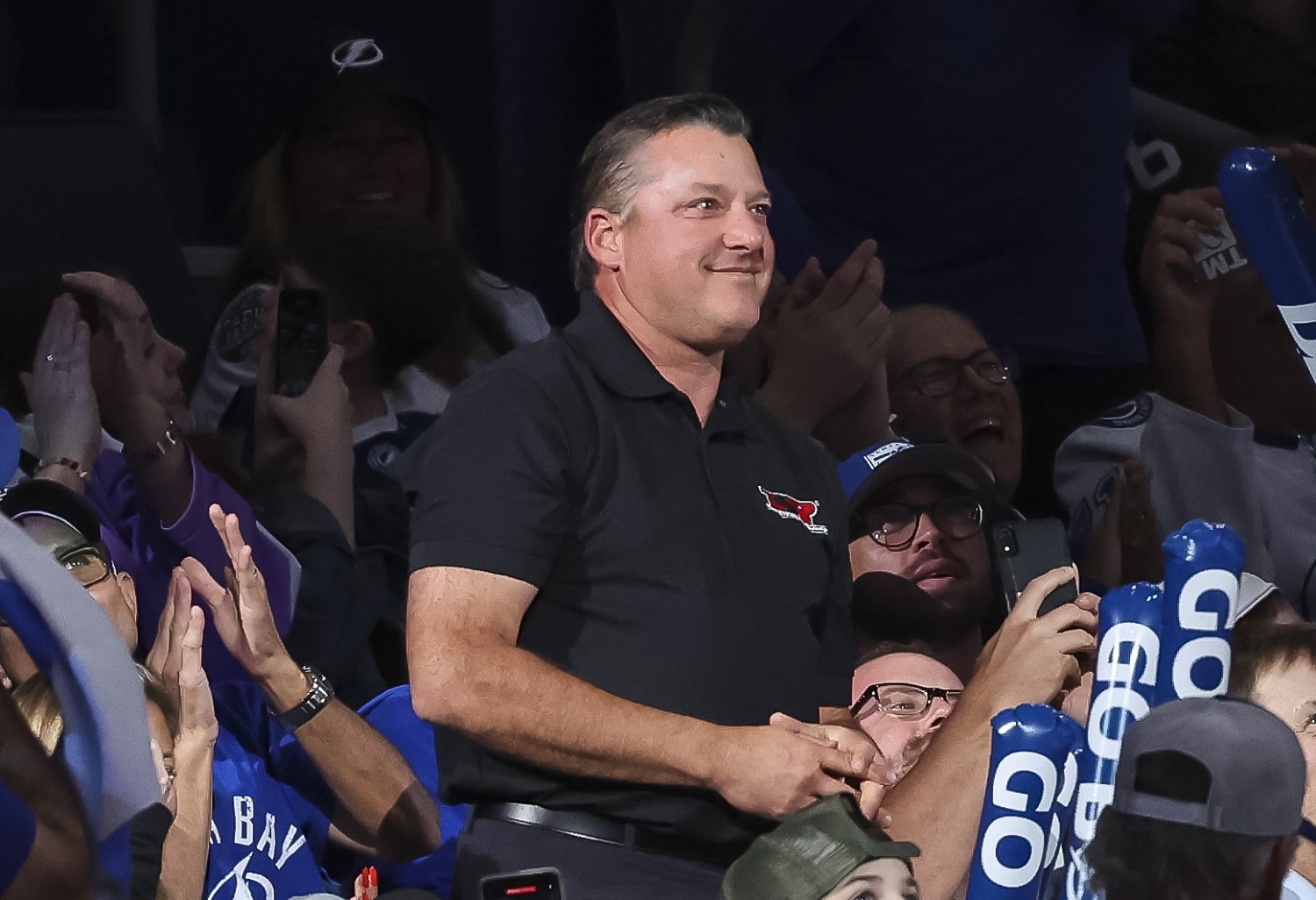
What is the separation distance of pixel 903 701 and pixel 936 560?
0.33 m

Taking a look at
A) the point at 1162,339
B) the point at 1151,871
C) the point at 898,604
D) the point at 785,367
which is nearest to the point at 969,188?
the point at 1162,339

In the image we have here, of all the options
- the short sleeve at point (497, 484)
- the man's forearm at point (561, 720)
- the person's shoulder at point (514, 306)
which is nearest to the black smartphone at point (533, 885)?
the man's forearm at point (561, 720)

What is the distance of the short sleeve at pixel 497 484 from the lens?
87.9 inches

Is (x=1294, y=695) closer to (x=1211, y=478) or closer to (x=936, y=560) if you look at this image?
(x=936, y=560)

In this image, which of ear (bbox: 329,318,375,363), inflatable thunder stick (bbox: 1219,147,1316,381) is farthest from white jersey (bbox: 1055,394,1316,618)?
ear (bbox: 329,318,375,363)

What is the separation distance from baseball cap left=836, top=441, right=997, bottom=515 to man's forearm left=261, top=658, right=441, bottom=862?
0.82 metres

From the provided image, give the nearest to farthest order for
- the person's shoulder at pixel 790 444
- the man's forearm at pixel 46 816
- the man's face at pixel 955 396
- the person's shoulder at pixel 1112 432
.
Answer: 1. the man's forearm at pixel 46 816
2. the person's shoulder at pixel 790 444
3. the man's face at pixel 955 396
4. the person's shoulder at pixel 1112 432

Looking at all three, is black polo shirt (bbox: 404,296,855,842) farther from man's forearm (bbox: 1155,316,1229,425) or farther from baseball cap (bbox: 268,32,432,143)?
man's forearm (bbox: 1155,316,1229,425)

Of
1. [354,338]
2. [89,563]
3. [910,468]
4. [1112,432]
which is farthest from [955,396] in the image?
[89,563]

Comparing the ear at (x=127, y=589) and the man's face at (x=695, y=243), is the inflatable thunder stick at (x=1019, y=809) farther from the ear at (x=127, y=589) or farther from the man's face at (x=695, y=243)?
the ear at (x=127, y=589)

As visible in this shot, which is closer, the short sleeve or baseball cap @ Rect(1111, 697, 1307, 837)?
baseball cap @ Rect(1111, 697, 1307, 837)

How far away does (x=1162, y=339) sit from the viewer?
3.97 m

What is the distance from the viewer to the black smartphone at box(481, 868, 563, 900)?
2.22 meters

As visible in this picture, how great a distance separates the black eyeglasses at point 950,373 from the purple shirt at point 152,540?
1.22 metres
